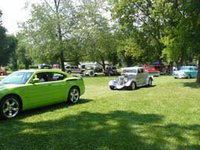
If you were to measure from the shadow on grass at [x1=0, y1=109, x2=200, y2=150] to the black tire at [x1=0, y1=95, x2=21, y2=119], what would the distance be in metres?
0.39

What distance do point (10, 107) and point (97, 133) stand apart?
11.6 feet

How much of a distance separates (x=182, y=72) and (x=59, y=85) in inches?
861

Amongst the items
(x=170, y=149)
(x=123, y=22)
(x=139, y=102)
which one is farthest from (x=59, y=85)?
(x=123, y=22)

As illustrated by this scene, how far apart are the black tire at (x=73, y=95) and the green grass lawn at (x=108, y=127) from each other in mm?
925

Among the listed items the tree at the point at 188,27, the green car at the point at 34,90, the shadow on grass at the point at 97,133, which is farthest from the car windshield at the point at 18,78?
the tree at the point at 188,27

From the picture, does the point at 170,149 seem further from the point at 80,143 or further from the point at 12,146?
the point at 12,146

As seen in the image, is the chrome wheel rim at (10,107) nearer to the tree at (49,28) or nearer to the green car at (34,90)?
the green car at (34,90)

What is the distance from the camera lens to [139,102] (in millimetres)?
11023

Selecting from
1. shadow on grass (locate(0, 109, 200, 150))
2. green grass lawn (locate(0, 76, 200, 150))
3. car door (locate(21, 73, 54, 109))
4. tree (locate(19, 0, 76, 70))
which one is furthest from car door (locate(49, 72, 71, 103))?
tree (locate(19, 0, 76, 70))

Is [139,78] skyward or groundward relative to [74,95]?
skyward

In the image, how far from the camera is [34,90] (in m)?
9.77

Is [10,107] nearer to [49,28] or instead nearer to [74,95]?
→ [74,95]

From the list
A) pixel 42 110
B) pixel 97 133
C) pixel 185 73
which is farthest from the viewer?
pixel 185 73

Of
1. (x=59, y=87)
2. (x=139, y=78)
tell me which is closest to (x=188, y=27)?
(x=139, y=78)
